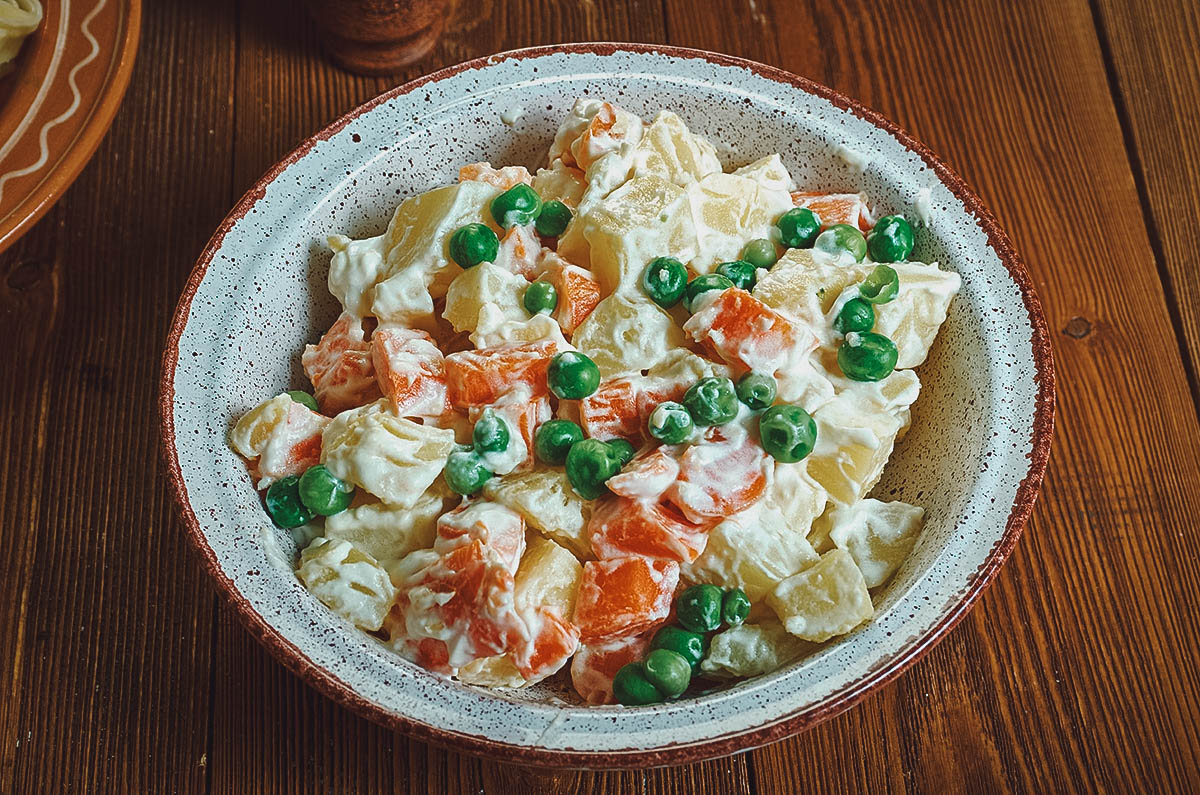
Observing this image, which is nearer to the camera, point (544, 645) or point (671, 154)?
point (544, 645)

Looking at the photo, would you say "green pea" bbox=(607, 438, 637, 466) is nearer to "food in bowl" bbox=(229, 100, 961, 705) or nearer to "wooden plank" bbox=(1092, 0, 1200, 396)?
"food in bowl" bbox=(229, 100, 961, 705)

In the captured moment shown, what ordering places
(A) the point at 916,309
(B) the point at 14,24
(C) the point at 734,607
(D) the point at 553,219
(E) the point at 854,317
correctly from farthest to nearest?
1. (B) the point at 14,24
2. (D) the point at 553,219
3. (A) the point at 916,309
4. (E) the point at 854,317
5. (C) the point at 734,607

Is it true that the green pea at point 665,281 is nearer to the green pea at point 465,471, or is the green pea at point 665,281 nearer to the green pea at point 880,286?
the green pea at point 880,286

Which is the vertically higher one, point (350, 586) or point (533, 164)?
point (533, 164)

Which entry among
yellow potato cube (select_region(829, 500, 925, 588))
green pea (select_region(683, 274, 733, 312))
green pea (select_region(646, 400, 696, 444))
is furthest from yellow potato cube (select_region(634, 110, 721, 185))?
yellow potato cube (select_region(829, 500, 925, 588))

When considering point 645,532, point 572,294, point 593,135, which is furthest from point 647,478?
point 593,135

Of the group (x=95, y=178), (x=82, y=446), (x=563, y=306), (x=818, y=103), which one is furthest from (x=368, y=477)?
(x=95, y=178)

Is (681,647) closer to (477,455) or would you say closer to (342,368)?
(477,455)
